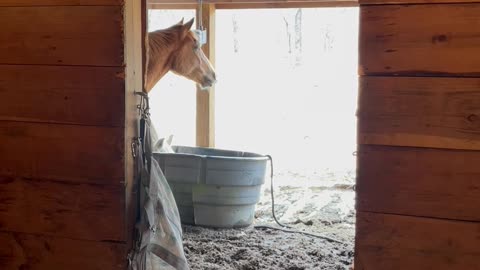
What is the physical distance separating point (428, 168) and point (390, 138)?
0.11 m

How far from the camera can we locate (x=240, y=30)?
795 cm

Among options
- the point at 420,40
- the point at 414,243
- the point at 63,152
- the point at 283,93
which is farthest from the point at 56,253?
the point at 283,93

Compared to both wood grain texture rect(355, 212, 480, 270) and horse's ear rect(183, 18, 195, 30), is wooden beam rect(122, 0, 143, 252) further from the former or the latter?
horse's ear rect(183, 18, 195, 30)

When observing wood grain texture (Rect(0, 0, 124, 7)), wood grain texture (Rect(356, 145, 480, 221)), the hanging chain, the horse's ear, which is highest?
the hanging chain

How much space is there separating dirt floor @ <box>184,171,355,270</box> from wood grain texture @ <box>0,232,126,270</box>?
1052mm

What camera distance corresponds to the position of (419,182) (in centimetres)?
133

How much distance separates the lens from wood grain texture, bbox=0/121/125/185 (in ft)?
5.18

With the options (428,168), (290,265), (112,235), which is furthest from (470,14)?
(290,265)

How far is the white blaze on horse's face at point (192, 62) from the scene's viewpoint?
3.93m

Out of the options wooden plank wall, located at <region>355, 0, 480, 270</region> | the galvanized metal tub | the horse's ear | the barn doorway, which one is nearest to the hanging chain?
the horse's ear

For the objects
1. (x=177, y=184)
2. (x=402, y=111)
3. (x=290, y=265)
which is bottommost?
(x=290, y=265)

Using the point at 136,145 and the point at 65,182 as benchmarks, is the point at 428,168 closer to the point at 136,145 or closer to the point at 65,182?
the point at 136,145

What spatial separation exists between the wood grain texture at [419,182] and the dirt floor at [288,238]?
4.60 ft

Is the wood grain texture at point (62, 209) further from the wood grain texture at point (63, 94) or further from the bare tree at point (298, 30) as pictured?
the bare tree at point (298, 30)
